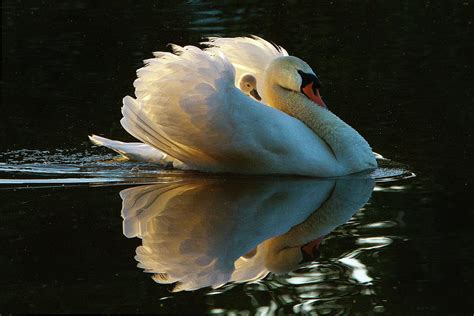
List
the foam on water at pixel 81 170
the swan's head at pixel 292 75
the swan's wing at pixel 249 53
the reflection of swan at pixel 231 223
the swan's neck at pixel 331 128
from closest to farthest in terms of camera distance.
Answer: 1. the reflection of swan at pixel 231 223
2. the foam on water at pixel 81 170
3. the swan's neck at pixel 331 128
4. the swan's head at pixel 292 75
5. the swan's wing at pixel 249 53

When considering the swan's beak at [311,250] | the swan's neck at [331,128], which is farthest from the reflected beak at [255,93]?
the swan's beak at [311,250]

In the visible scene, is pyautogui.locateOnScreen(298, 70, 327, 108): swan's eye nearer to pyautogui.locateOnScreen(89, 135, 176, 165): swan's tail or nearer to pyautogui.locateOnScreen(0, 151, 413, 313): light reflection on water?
pyautogui.locateOnScreen(0, 151, 413, 313): light reflection on water

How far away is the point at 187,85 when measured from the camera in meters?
8.29

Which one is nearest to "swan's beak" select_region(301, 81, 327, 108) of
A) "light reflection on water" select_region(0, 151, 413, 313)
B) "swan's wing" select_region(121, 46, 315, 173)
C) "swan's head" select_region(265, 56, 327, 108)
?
"swan's head" select_region(265, 56, 327, 108)

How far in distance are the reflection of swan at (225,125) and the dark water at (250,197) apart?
17 cm

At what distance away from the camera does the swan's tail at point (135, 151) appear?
9172 millimetres

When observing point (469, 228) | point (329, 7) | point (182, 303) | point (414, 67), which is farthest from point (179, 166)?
point (329, 7)

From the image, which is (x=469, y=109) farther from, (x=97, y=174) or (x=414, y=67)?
(x=97, y=174)

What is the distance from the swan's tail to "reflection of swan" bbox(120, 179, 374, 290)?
0.65 metres

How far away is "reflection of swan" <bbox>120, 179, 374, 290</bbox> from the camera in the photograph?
6.29 metres

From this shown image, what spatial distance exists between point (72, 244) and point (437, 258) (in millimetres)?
2143

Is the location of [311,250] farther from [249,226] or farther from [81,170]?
[81,170]

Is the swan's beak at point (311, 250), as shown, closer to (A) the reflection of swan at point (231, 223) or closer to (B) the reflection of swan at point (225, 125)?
(A) the reflection of swan at point (231, 223)

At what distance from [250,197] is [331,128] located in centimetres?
133
